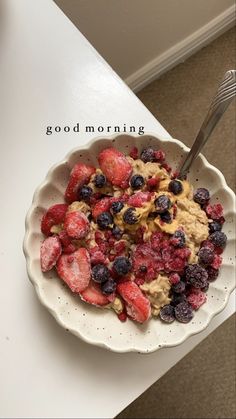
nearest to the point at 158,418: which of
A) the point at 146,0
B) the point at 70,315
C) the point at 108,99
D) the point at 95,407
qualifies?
the point at 95,407

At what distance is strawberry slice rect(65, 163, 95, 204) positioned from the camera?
89 cm

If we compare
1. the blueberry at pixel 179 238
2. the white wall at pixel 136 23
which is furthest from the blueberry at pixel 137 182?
the white wall at pixel 136 23

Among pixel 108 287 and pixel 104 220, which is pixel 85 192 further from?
pixel 108 287

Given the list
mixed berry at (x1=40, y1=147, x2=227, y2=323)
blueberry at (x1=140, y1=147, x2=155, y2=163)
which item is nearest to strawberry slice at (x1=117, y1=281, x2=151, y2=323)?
mixed berry at (x1=40, y1=147, x2=227, y2=323)

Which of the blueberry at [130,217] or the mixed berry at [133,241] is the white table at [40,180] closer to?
the mixed berry at [133,241]

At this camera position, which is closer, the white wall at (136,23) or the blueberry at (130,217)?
the blueberry at (130,217)

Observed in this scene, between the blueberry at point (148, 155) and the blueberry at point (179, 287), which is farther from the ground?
the blueberry at point (148, 155)

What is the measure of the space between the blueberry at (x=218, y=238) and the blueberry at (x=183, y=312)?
0.12 meters

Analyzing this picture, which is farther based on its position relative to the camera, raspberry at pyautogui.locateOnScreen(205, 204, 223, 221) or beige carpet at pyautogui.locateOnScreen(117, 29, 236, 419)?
beige carpet at pyautogui.locateOnScreen(117, 29, 236, 419)

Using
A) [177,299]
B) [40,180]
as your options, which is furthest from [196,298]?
[40,180]

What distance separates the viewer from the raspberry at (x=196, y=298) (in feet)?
2.80

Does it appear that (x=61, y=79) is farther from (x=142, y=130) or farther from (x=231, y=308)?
(x=231, y=308)

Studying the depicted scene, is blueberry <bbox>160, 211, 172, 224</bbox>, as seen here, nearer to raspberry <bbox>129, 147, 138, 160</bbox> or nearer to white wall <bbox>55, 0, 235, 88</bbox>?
raspberry <bbox>129, 147, 138, 160</bbox>

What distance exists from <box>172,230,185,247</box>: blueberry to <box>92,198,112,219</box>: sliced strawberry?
12cm
